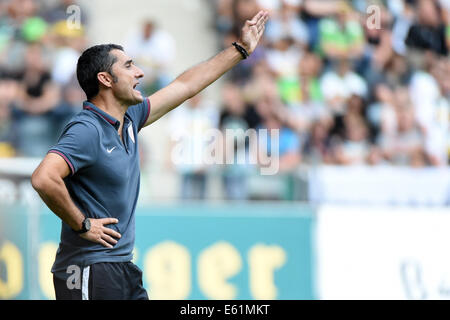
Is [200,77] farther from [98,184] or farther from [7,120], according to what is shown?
[7,120]

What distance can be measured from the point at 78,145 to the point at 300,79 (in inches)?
301

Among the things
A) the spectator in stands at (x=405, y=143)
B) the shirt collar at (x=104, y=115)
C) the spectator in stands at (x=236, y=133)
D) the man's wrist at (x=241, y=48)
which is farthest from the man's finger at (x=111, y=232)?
the spectator in stands at (x=405, y=143)

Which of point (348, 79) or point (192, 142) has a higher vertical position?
point (348, 79)

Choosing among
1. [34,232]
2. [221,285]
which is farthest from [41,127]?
[221,285]

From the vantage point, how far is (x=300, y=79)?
12.1 m

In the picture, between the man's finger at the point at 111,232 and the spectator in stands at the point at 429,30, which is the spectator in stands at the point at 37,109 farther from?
the man's finger at the point at 111,232

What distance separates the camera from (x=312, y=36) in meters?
12.7

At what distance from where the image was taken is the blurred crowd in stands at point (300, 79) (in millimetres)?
10758

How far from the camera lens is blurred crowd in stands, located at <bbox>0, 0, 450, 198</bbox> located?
35.3 feet

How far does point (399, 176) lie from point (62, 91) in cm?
435

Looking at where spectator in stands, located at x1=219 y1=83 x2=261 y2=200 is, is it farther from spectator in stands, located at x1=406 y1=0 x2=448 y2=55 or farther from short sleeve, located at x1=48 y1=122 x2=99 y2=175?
short sleeve, located at x1=48 y1=122 x2=99 y2=175

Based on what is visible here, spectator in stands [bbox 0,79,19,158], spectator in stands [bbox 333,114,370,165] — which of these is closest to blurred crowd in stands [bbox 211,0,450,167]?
spectator in stands [bbox 333,114,370,165]

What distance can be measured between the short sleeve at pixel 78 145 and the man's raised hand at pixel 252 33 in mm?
1353

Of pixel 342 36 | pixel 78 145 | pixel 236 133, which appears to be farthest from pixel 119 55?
pixel 342 36
